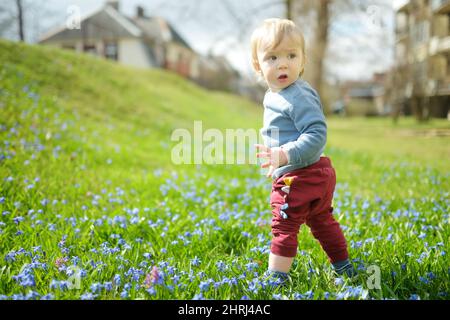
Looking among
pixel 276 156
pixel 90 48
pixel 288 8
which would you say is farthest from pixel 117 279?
pixel 90 48

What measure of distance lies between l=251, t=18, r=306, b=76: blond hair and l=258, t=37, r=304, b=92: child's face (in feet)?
0.09

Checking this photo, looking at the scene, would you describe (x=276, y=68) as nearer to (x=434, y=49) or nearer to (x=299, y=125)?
(x=299, y=125)

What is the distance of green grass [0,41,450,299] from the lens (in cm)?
274

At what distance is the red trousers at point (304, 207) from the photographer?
285 cm

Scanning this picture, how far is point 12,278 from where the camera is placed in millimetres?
2816

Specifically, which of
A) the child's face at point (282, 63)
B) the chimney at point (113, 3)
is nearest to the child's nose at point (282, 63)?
the child's face at point (282, 63)

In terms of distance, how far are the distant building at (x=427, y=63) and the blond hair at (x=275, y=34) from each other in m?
24.6

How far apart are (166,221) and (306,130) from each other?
2.08m

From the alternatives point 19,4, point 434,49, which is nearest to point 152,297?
point 19,4

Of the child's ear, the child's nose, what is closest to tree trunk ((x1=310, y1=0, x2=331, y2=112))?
the child's ear

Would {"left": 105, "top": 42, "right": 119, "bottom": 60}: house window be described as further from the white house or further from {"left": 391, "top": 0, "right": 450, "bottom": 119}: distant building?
{"left": 391, "top": 0, "right": 450, "bottom": 119}: distant building

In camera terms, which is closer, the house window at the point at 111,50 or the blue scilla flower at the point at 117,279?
the blue scilla flower at the point at 117,279

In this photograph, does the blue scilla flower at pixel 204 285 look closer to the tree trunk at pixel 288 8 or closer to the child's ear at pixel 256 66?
the child's ear at pixel 256 66

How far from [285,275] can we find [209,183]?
128 inches
